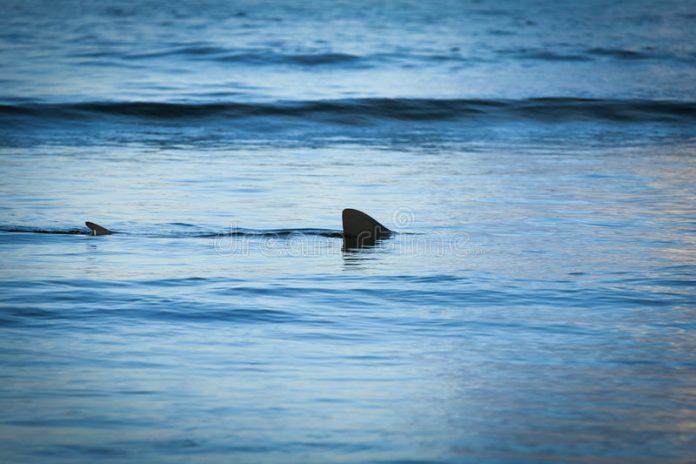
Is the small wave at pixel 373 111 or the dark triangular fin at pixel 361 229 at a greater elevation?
the small wave at pixel 373 111

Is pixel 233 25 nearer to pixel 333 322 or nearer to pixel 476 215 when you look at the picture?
pixel 476 215

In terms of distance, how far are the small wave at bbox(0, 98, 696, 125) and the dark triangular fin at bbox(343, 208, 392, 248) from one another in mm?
11654

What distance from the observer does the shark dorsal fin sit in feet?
29.1

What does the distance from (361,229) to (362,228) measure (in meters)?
0.01

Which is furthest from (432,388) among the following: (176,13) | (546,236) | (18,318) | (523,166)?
(176,13)

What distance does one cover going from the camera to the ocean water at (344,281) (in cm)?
448

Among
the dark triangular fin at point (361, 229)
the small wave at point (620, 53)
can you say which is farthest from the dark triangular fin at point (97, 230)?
the small wave at point (620, 53)

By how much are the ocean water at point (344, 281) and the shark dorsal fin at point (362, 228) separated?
16 cm

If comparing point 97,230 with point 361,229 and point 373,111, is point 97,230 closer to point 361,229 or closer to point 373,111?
point 361,229

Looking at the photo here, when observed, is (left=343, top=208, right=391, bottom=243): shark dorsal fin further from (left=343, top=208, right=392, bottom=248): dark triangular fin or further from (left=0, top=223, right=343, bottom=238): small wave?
(left=0, top=223, right=343, bottom=238): small wave

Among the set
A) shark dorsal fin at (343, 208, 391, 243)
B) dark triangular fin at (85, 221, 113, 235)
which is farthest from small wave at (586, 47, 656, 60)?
dark triangular fin at (85, 221, 113, 235)

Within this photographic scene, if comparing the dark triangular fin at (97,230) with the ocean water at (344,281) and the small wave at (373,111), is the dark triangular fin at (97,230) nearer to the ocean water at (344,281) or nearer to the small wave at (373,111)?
the ocean water at (344,281)

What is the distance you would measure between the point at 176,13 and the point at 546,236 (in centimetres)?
4621

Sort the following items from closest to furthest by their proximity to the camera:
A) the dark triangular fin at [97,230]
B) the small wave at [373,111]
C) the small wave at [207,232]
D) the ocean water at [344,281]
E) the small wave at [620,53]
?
1. the ocean water at [344,281]
2. the dark triangular fin at [97,230]
3. the small wave at [207,232]
4. the small wave at [373,111]
5. the small wave at [620,53]
